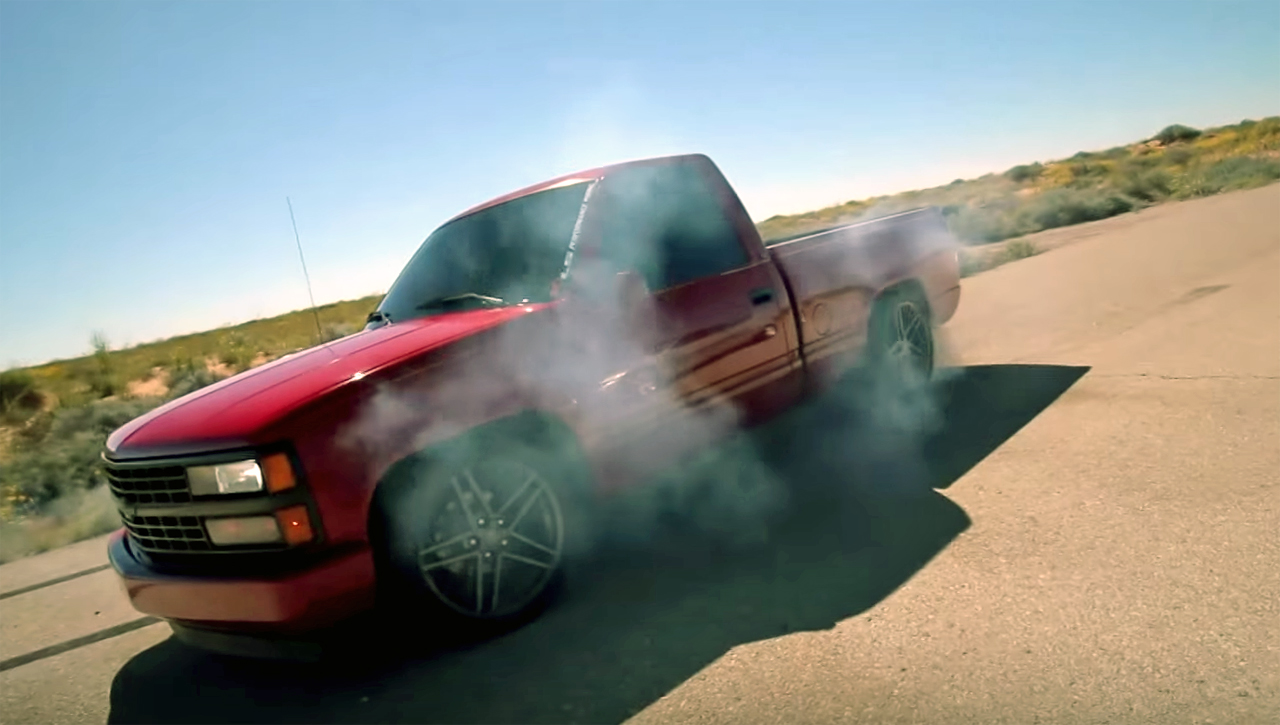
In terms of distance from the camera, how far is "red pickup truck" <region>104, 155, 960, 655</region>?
3.22 meters

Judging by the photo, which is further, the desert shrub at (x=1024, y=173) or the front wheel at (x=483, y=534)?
the desert shrub at (x=1024, y=173)

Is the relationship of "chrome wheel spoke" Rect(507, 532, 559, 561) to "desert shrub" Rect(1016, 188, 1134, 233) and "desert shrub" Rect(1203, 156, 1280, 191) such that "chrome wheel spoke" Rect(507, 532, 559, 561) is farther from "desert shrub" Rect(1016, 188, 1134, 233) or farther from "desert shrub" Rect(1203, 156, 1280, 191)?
"desert shrub" Rect(1203, 156, 1280, 191)

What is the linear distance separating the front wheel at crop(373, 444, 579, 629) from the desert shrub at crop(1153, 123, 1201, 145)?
8351 cm

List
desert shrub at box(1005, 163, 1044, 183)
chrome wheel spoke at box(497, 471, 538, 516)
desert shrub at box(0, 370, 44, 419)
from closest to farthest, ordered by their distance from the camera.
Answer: chrome wheel spoke at box(497, 471, 538, 516) < desert shrub at box(0, 370, 44, 419) < desert shrub at box(1005, 163, 1044, 183)

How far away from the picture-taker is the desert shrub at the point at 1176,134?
242 feet

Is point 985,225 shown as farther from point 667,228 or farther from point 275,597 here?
point 275,597

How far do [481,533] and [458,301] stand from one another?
1267mm

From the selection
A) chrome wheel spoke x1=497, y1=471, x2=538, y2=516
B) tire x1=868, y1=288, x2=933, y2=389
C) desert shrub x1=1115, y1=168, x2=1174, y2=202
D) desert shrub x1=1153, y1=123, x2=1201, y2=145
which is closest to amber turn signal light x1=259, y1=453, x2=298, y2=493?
chrome wheel spoke x1=497, y1=471, x2=538, y2=516

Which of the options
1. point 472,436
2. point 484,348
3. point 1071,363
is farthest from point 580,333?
point 1071,363

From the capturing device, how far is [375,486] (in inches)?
130

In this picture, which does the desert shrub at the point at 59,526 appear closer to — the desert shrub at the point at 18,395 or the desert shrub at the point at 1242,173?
the desert shrub at the point at 18,395

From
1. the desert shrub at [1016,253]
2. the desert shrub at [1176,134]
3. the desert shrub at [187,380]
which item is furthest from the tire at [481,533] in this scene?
the desert shrub at [1176,134]

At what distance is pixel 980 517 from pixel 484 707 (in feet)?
7.98

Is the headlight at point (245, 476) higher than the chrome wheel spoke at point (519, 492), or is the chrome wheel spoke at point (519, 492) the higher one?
the headlight at point (245, 476)
